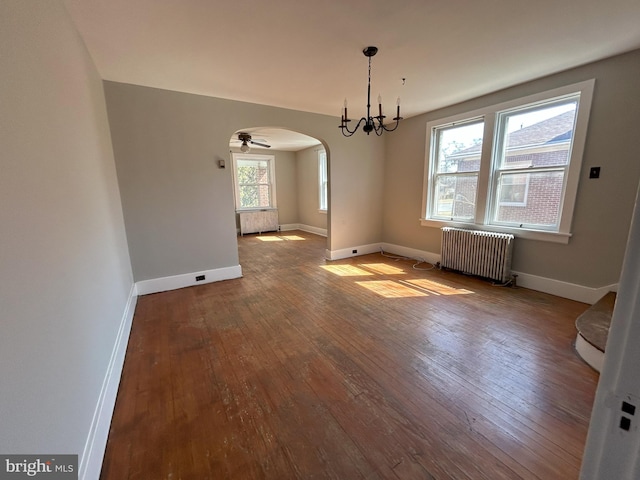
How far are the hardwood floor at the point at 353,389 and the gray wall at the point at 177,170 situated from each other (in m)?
0.67

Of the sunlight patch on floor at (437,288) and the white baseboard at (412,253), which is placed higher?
the white baseboard at (412,253)

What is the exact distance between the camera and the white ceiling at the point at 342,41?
187cm

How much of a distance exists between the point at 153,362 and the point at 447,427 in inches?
86.3

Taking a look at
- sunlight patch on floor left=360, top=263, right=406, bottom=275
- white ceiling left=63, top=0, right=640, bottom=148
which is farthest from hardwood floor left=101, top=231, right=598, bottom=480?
white ceiling left=63, top=0, right=640, bottom=148

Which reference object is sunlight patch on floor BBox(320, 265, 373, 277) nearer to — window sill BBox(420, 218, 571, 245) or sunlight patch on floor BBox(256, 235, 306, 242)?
window sill BBox(420, 218, 571, 245)

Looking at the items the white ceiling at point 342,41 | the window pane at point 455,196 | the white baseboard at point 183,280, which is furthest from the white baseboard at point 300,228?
the white ceiling at point 342,41

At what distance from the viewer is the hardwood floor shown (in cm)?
133

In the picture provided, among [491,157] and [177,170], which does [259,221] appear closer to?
[177,170]

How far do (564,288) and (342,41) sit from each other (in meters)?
3.75

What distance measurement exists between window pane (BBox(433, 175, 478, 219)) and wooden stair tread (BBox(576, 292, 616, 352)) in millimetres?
1878

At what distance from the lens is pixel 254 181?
26.5 ft

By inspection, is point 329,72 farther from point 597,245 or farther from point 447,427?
point 597,245

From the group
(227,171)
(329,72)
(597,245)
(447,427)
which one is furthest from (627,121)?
(227,171)

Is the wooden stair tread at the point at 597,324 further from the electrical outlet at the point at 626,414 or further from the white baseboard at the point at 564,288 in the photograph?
the electrical outlet at the point at 626,414
